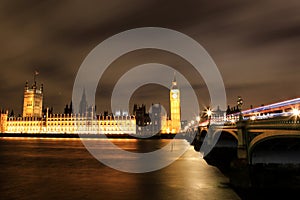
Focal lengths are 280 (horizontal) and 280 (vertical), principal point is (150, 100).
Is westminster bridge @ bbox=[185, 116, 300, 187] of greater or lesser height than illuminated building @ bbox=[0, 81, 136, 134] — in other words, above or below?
below

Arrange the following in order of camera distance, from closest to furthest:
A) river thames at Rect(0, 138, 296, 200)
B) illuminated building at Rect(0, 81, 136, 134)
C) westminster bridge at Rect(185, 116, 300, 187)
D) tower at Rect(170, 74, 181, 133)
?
1. westminster bridge at Rect(185, 116, 300, 187)
2. river thames at Rect(0, 138, 296, 200)
3. illuminated building at Rect(0, 81, 136, 134)
4. tower at Rect(170, 74, 181, 133)

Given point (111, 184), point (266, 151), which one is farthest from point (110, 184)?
point (266, 151)

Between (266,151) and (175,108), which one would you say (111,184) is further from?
(175,108)

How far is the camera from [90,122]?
16762cm

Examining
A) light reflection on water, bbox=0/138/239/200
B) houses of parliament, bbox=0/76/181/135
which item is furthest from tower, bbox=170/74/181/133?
light reflection on water, bbox=0/138/239/200

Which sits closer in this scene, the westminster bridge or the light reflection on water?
Result: the westminster bridge

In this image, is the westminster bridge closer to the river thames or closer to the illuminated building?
the river thames

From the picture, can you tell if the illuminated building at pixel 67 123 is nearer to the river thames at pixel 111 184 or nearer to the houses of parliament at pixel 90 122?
the houses of parliament at pixel 90 122

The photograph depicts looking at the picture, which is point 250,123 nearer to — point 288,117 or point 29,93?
point 288,117

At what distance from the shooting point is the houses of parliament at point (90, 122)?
162 m

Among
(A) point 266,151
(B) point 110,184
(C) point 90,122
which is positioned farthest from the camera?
(C) point 90,122

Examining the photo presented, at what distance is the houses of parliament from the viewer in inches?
6363

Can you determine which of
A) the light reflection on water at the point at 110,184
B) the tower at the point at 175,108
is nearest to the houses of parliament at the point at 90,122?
the tower at the point at 175,108

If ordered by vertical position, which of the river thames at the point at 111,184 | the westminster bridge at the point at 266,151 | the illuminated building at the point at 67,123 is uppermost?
the illuminated building at the point at 67,123
